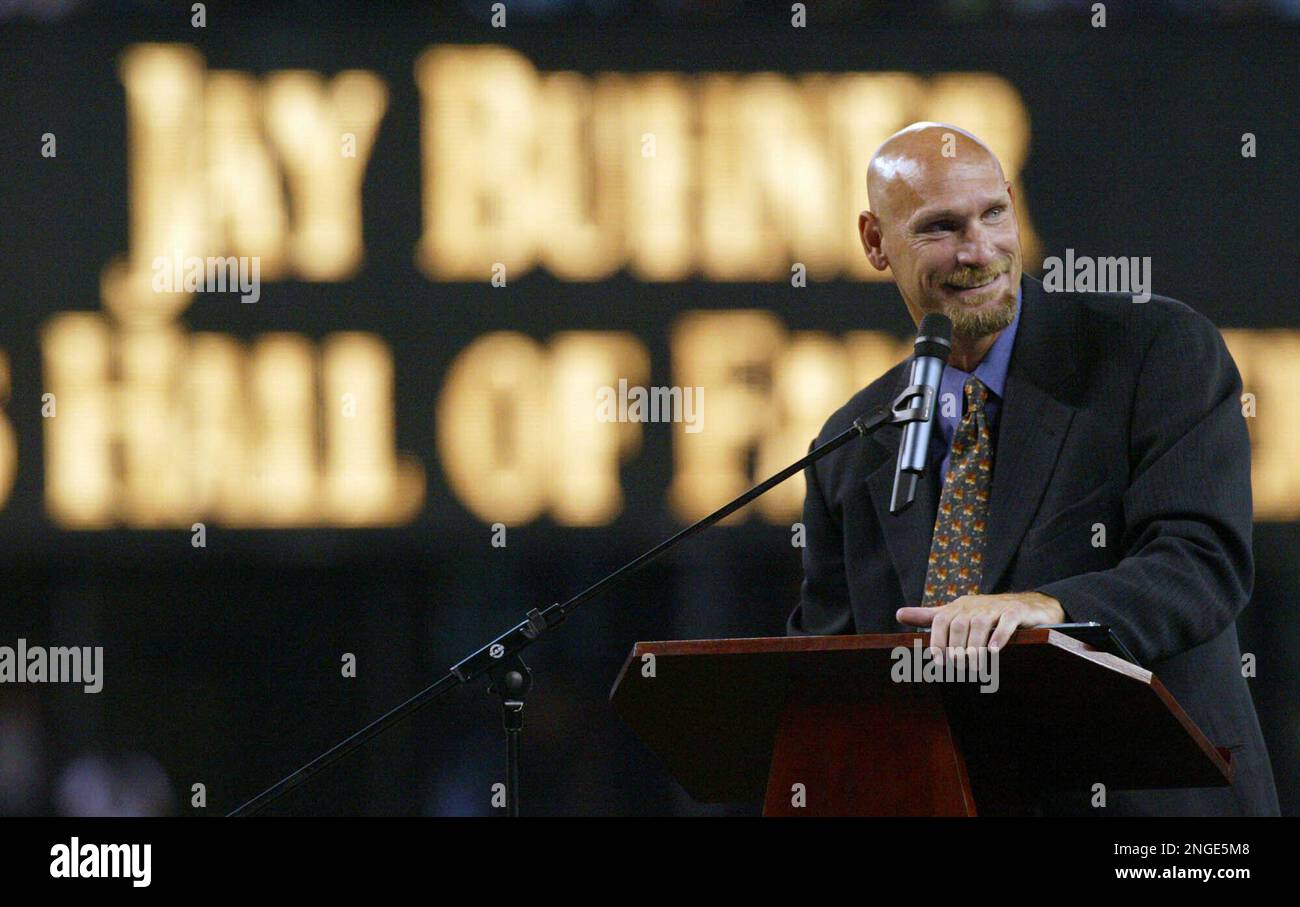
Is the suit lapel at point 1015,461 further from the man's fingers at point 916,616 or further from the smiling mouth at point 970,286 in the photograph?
the man's fingers at point 916,616

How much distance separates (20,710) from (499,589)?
1267 millimetres

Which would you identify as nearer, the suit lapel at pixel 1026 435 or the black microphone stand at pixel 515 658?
the black microphone stand at pixel 515 658

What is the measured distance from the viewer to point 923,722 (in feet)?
6.39

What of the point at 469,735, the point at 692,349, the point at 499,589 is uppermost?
the point at 692,349

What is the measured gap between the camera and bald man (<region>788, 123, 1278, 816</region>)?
2.29m

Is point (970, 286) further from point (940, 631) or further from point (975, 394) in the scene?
point (940, 631)

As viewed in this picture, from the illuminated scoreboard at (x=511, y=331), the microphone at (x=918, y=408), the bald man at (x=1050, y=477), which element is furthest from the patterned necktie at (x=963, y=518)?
the illuminated scoreboard at (x=511, y=331)

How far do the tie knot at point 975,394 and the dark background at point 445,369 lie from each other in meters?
2.16

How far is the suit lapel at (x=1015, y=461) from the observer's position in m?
2.46

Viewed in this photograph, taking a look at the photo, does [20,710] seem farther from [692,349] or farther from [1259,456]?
[1259,456]

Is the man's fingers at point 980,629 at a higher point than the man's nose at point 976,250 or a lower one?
lower

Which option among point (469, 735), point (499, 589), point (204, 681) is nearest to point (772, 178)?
point (499, 589)

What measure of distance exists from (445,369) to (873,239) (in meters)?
2.17
